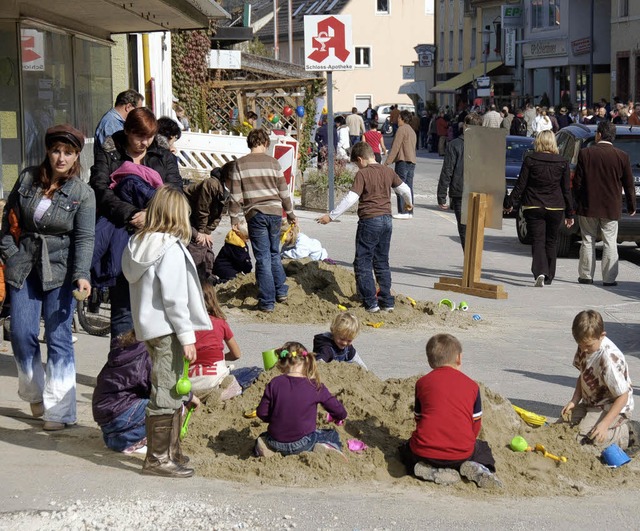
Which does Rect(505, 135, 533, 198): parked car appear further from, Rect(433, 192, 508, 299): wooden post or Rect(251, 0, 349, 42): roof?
Rect(251, 0, 349, 42): roof

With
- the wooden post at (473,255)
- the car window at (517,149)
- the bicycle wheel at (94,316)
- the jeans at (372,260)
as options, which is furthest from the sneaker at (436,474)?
the car window at (517,149)

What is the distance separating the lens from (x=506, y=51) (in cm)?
6588

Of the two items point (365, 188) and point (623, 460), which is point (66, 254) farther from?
point (365, 188)

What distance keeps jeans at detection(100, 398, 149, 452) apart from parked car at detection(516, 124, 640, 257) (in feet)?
33.9

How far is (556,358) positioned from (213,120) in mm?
21142

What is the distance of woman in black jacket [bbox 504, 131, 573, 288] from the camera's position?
13805 millimetres

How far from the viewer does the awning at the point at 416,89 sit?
84.9 meters

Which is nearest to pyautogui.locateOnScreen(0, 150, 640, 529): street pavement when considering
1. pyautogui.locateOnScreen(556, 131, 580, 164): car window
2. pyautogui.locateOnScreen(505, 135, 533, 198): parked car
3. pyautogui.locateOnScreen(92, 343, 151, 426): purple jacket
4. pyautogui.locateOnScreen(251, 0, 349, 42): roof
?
pyautogui.locateOnScreen(92, 343, 151, 426): purple jacket

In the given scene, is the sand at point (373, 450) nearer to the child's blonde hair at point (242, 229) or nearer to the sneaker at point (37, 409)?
the sneaker at point (37, 409)

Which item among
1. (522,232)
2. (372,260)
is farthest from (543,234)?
(522,232)

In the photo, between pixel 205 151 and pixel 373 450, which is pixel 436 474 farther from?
pixel 205 151

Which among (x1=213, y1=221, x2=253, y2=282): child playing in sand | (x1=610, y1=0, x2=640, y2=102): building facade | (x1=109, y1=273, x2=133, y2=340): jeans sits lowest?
(x1=213, y1=221, x2=253, y2=282): child playing in sand

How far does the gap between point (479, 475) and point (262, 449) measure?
1.19 m

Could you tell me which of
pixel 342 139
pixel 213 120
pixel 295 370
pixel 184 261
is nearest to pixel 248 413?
pixel 295 370
